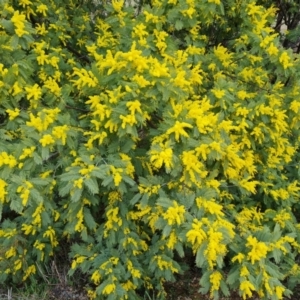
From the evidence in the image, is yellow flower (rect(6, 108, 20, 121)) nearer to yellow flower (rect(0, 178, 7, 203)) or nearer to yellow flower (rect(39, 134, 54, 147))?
yellow flower (rect(39, 134, 54, 147))

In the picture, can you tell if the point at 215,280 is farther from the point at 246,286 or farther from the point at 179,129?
the point at 179,129

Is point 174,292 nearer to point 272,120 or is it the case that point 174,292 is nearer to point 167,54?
point 272,120

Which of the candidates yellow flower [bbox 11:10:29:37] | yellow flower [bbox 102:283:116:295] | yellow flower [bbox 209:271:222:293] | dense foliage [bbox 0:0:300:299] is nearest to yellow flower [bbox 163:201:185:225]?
dense foliage [bbox 0:0:300:299]

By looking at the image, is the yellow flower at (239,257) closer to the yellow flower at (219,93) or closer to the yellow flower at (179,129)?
the yellow flower at (179,129)

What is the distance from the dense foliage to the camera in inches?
90.4

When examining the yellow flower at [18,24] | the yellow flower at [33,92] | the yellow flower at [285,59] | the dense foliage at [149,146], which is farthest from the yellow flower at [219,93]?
the yellow flower at [18,24]

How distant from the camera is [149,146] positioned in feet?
8.66

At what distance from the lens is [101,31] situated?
3125 millimetres

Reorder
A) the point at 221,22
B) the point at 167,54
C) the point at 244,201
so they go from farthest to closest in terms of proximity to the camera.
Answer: the point at 221,22 → the point at 244,201 → the point at 167,54

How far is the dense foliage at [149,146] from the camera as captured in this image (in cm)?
229

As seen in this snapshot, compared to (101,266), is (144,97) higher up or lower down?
higher up

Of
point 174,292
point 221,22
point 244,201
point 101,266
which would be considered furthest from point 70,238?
point 221,22

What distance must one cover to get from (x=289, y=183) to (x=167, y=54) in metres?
1.15

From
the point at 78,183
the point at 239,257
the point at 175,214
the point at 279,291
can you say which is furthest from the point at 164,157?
the point at 279,291
